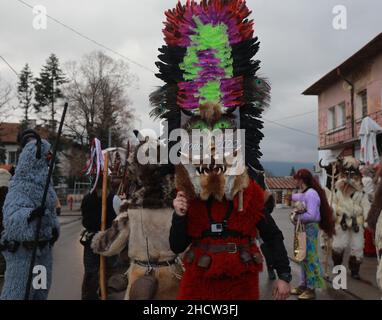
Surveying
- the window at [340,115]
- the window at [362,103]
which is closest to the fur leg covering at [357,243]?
the window at [362,103]

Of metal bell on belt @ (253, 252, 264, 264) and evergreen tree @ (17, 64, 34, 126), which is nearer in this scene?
metal bell on belt @ (253, 252, 264, 264)

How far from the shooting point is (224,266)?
2689 mm

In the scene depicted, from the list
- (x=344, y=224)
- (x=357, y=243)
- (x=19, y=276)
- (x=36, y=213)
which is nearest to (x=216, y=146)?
(x=36, y=213)

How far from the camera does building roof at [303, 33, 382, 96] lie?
18.1 meters

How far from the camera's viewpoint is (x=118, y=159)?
589cm

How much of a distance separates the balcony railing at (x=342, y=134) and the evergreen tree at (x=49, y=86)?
3190cm

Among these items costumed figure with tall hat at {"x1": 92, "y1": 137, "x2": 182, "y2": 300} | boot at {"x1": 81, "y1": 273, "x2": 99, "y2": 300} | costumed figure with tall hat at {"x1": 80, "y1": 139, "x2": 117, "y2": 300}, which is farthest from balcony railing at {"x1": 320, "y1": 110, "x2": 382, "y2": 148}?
costumed figure with tall hat at {"x1": 92, "y1": 137, "x2": 182, "y2": 300}

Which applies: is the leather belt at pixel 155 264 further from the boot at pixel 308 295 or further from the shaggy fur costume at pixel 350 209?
the shaggy fur costume at pixel 350 209

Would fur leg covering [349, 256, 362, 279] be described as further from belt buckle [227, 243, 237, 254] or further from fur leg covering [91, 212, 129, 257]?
belt buckle [227, 243, 237, 254]

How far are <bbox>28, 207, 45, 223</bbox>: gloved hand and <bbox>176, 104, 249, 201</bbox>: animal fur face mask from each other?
4.67ft

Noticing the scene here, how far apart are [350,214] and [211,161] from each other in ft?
17.6

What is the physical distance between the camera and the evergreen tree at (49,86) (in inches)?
1882

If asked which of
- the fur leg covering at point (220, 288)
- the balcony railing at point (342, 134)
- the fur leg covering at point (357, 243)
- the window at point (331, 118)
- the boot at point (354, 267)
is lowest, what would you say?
the boot at point (354, 267)

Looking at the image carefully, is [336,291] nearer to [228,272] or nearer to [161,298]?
[161,298]
